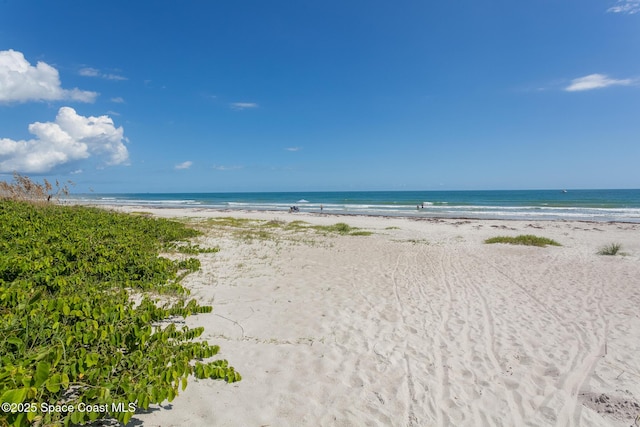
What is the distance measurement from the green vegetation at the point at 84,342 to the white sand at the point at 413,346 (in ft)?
1.67

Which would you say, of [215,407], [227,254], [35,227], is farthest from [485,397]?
[35,227]

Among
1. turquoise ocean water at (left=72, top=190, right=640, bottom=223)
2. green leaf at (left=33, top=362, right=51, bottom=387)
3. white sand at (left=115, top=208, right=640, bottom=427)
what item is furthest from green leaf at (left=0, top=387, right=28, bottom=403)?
turquoise ocean water at (left=72, top=190, right=640, bottom=223)

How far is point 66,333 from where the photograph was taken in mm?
2803

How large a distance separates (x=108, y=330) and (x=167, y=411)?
3.14 ft

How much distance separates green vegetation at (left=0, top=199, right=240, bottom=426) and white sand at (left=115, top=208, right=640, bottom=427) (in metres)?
0.51

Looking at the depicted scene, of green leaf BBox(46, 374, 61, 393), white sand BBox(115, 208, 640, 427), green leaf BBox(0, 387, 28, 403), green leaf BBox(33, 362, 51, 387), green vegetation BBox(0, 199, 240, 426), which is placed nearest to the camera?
green leaf BBox(0, 387, 28, 403)

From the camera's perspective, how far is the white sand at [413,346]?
11.4 feet

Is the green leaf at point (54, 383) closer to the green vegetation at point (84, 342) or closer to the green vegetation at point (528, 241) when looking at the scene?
the green vegetation at point (84, 342)

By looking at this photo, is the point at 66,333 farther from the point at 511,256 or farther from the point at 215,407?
the point at 511,256

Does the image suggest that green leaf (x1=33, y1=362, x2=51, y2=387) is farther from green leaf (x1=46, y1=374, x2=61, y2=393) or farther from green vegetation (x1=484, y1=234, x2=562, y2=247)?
green vegetation (x1=484, y1=234, x2=562, y2=247)

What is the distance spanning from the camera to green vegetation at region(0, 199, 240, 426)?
2.13m

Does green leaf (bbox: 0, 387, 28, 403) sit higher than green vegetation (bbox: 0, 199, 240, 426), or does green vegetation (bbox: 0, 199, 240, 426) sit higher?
green leaf (bbox: 0, 387, 28, 403)

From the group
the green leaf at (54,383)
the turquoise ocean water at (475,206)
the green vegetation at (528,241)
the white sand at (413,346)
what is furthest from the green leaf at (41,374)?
the turquoise ocean water at (475,206)

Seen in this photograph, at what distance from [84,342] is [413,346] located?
166 inches
